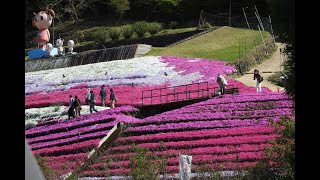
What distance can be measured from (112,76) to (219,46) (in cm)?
969

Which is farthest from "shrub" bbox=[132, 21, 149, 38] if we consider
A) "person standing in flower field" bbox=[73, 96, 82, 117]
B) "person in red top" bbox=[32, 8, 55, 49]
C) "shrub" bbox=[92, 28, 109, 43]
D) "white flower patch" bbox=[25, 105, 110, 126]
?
"person standing in flower field" bbox=[73, 96, 82, 117]

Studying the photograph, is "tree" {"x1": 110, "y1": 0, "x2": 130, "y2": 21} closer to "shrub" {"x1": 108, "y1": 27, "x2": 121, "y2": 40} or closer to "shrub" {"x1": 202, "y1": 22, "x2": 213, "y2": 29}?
"shrub" {"x1": 108, "y1": 27, "x2": 121, "y2": 40}

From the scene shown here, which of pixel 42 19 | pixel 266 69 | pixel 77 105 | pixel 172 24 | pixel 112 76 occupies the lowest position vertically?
pixel 77 105

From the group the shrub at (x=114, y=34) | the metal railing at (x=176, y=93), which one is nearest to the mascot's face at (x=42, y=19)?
the shrub at (x=114, y=34)

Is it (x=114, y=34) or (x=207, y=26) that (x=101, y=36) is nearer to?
(x=114, y=34)

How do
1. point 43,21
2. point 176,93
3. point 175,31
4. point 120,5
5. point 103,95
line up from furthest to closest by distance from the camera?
point 120,5 → point 175,31 → point 43,21 → point 176,93 → point 103,95

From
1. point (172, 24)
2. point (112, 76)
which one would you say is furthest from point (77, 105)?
point (172, 24)

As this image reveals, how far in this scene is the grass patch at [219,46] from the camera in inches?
1472

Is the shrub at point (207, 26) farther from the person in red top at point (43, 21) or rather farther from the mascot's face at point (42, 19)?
the mascot's face at point (42, 19)

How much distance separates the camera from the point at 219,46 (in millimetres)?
40188

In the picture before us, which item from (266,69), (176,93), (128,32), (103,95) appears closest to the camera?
(103,95)

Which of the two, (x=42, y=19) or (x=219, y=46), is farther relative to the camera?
(x=42, y=19)

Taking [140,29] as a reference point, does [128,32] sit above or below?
below
